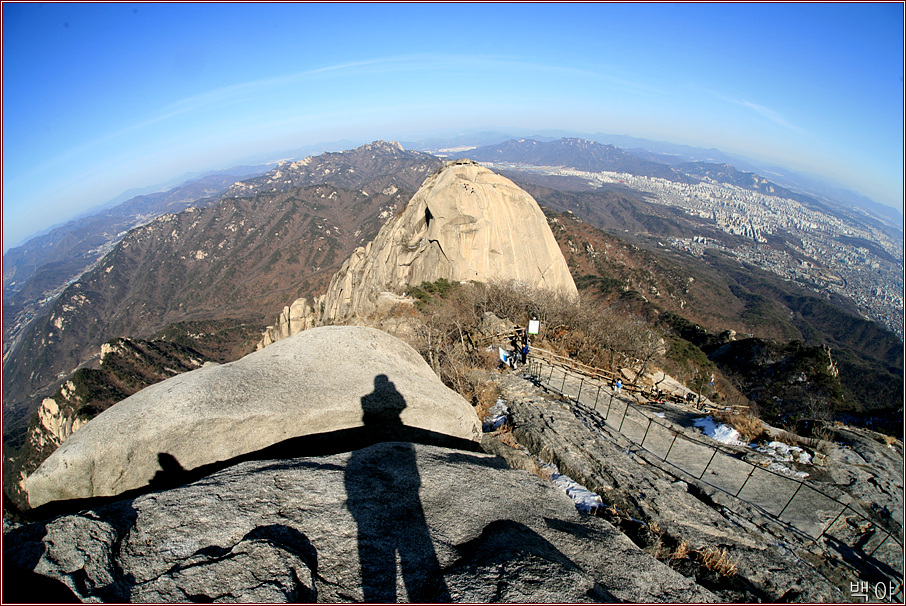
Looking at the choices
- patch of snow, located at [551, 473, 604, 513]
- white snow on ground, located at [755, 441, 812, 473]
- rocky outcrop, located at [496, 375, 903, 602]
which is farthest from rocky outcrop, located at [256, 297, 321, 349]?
white snow on ground, located at [755, 441, 812, 473]

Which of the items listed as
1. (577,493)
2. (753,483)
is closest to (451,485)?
(577,493)

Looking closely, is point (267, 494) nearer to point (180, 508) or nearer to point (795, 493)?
point (180, 508)

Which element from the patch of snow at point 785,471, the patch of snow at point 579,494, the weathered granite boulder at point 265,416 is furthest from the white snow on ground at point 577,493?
the patch of snow at point 785,471

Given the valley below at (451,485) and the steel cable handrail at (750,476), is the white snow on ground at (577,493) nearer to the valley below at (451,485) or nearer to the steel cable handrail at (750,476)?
the valley below at (451,485)

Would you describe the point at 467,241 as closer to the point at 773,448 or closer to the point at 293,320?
the point at 293,320

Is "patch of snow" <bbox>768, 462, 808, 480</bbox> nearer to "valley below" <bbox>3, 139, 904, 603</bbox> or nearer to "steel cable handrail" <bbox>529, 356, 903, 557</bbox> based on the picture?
"valley below" <bbox>3, 139, 904, 603</bbox>

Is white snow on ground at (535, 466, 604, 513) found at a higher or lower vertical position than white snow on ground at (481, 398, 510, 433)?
higher
